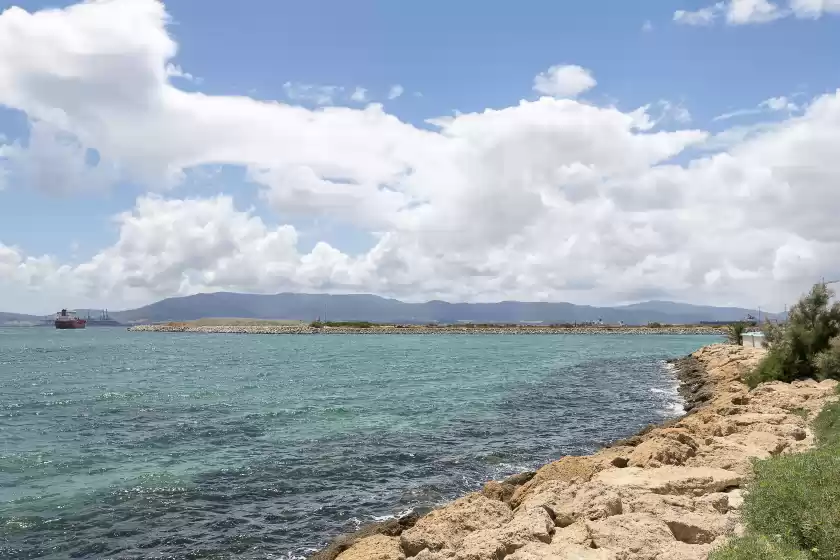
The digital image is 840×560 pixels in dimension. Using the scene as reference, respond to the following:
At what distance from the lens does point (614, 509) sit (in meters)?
11.2

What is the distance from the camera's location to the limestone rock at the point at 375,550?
36.6 feet

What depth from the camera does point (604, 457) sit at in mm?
16797

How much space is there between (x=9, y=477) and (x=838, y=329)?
3702 centimetres

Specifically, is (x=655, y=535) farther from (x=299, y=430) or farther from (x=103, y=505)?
(x=299, y=430)

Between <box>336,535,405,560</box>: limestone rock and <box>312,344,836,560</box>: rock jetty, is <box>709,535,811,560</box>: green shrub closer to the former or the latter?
<box>312,344,836,560</box>: rock jetty

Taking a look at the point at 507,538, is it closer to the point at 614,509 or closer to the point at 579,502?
the point at 579,502

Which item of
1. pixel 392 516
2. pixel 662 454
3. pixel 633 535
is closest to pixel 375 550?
pixel 392 516

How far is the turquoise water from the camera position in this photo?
15.1 m

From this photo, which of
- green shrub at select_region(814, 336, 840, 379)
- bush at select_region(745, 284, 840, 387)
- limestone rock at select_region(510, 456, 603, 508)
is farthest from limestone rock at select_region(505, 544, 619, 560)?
bush at select_region(745, 284, 840, 387)

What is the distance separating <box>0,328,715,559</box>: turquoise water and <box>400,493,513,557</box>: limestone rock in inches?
151

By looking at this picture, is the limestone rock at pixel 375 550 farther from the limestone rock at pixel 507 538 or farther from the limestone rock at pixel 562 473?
the limestone rock at pixel 562 473

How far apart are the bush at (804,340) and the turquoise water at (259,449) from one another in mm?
5487

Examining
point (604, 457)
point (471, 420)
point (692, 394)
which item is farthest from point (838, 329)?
point (604, 457)

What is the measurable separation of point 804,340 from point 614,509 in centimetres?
2556
